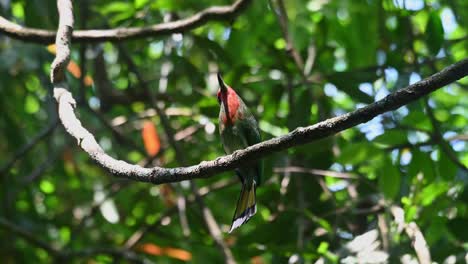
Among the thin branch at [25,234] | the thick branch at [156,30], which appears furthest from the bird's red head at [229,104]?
the thin branch at [25,234]

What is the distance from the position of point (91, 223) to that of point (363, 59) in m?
2.84

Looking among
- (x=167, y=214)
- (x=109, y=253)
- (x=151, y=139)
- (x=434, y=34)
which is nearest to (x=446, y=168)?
(x=434, y=34)

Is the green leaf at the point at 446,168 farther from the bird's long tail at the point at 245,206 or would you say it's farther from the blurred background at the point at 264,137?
the bird's long tail at the point at 245,206

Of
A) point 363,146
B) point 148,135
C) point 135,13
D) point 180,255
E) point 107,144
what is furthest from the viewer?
point 107,144

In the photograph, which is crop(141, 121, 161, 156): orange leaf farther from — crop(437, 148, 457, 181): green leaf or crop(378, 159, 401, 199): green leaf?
crop(437, 148, 457, 181): green leaf

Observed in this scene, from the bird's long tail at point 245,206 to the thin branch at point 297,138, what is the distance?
956mm

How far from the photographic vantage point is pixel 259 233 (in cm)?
471

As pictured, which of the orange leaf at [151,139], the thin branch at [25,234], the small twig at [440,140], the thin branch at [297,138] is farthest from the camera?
the orange leaf at [151,139]

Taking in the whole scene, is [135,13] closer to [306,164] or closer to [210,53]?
[210,53]

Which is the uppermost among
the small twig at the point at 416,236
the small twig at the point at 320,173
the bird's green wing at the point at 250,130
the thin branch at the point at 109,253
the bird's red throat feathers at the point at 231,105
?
the bird's red throat feathers at the point at 231,105

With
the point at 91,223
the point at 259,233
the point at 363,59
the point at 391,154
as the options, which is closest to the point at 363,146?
the point at 391,154

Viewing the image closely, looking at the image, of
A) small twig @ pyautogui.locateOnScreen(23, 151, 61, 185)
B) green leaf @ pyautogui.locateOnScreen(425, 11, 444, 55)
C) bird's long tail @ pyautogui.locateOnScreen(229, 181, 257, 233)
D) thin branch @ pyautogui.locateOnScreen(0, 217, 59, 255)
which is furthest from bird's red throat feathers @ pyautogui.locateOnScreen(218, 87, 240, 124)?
small twig @ pyautogui.locateOnScreen(23, 151, 61, 185)

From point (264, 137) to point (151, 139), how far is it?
6.41ft

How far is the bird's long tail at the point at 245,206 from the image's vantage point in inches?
138
